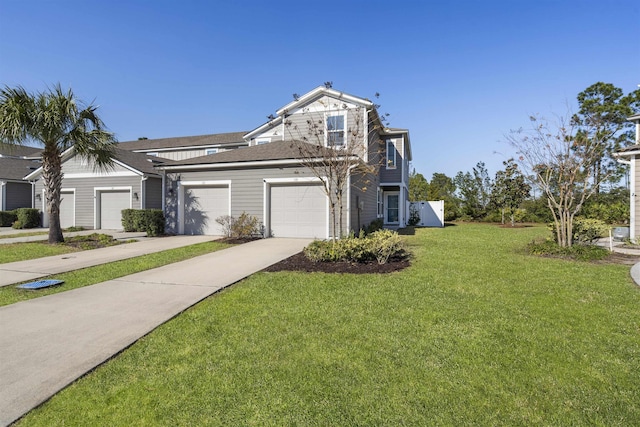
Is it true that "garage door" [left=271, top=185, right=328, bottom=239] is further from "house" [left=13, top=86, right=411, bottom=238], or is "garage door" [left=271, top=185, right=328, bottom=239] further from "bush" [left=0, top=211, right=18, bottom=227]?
"bush" [left=0, top=211, right=18, bottom=227]

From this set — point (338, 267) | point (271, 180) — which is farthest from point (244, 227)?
point (338, 267)

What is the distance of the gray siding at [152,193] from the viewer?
17.3 m

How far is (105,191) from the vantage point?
18.0 m

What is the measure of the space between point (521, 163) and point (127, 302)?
12.5 meters

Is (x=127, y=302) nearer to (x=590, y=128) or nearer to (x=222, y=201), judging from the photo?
(x=222, y=201)

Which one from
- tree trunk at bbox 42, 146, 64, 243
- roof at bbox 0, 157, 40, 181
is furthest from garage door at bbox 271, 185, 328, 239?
roof at bbox 0, 157, 40, 181

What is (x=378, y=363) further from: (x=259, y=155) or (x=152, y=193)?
(x=152, y=193)

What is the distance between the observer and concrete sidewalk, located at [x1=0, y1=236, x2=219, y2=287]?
6.93 meters

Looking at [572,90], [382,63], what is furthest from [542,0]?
[382,63]

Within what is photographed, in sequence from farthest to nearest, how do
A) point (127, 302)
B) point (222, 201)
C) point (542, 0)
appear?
1. point (222, 201)
2. point (542, 0)
3. point (127, 302)

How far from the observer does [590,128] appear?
10359 millimetres

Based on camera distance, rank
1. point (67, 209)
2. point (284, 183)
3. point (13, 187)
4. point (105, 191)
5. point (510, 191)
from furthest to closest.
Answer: point (510, 191) → point (13, 187) → point (67, 209) → point (105, 191) → point (284, 183)

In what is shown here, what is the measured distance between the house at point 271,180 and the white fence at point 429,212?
4553 mm

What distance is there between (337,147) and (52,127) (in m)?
10.1
